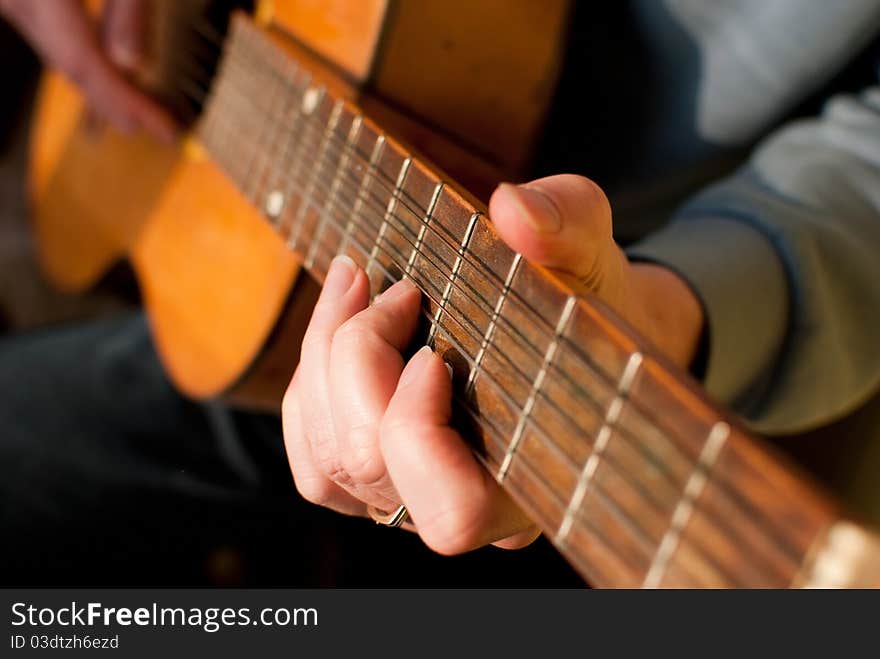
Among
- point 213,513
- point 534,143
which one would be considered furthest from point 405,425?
point 213,513

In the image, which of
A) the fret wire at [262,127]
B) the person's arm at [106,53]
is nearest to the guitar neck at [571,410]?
the fret wire at [262,127]

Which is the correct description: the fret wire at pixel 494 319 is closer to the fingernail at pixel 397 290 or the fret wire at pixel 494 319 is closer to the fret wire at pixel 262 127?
the fingernail at pixel 397 290

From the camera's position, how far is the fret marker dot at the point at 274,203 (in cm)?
44

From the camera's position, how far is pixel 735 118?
49 cm

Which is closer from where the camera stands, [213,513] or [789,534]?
[789,534]

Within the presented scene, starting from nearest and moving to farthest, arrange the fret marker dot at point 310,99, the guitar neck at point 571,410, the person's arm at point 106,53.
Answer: the guitar neck at point 571,410
the fret marker dot at point 310,99
the person's arm at point 106,53

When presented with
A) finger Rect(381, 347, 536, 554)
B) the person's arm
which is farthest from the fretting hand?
the person's arm

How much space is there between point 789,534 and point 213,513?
62 cm

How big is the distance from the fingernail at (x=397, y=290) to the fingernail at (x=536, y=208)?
60 mm

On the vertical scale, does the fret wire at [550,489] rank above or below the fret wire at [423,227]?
below
